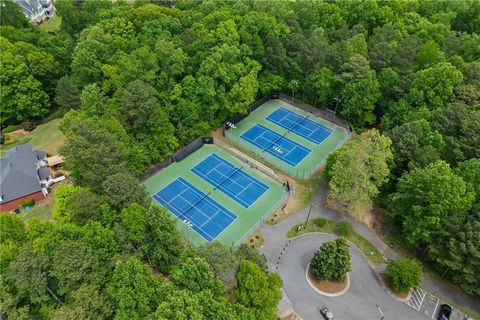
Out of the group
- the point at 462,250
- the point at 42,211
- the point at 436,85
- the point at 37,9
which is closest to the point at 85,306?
the point at 42,211

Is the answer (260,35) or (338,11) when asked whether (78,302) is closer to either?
(260,35)

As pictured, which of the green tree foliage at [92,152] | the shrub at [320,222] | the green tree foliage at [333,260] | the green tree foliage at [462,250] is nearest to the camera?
the green tree foliage at [462,250]

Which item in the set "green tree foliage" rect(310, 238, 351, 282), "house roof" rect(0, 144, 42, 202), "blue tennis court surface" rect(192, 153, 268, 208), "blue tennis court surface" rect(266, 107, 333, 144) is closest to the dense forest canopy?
"blue tennis court surface" rect(266, 107, 333, 144)

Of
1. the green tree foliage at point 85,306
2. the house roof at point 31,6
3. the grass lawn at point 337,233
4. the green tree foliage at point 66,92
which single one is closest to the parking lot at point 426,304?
the grass lawn at point 337,233

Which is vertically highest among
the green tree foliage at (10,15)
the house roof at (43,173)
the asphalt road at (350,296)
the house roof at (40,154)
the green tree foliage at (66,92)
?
the green tree foliage at (10,15)

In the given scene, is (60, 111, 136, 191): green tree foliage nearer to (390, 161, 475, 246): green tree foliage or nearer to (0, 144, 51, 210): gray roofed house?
(0, 144, 51, 210): gray roofed house

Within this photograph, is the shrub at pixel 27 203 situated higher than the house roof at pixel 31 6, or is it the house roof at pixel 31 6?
the house roof at pixel 31 6

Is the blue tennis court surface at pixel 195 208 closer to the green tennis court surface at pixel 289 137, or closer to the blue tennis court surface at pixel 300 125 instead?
the green tennis court surface at pixel 289 137
